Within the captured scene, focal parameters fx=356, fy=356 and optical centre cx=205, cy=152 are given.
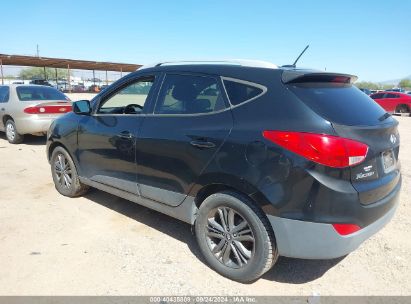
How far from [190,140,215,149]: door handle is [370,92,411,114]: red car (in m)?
20.5

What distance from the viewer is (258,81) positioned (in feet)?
9.39

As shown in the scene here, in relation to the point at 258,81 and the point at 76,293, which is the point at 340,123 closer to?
the point at 258,81

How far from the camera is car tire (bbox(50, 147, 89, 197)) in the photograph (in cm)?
480

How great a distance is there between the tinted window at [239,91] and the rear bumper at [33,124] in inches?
274

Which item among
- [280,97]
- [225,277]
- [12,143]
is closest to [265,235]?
[225,277]

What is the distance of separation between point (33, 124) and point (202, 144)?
701 centimetres

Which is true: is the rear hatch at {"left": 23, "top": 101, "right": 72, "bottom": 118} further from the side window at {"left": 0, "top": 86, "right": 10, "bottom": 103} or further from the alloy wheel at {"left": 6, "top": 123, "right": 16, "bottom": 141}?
the side window at {"left": 0, "top": 86, "right": 10, "bottom": 103}

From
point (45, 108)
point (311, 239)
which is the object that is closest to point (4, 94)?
point (45, 108)

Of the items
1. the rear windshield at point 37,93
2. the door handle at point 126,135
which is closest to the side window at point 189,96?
the door handle at point 126,135

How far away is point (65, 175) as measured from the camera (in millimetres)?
4957

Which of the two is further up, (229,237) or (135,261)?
(229,237)

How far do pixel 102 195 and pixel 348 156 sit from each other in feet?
12.1

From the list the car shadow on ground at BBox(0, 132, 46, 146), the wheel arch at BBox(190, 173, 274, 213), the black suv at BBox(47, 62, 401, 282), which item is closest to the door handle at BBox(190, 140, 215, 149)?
the black suv at BBox(47, 62, 401, 282)

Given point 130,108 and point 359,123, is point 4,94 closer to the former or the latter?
point 130,108
